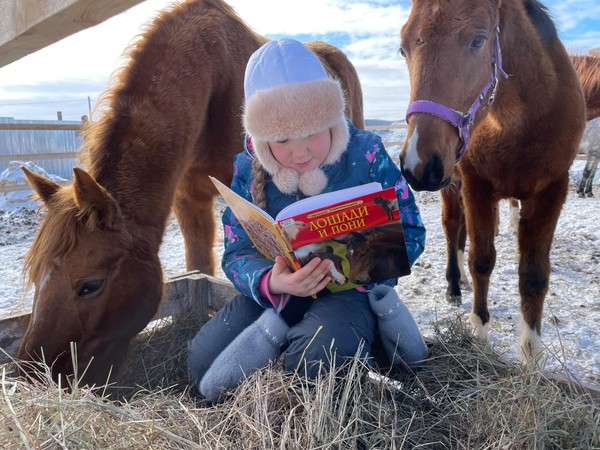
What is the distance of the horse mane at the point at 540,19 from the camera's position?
2602mm

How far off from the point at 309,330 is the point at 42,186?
4.22 ft

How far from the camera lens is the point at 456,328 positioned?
191 cm

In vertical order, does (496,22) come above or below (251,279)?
above

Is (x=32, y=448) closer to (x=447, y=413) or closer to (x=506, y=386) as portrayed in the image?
(x=447, y=413)

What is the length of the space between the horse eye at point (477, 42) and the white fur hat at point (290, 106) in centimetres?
74

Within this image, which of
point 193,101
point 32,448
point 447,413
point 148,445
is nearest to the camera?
point 32,448

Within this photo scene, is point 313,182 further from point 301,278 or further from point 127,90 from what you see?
point 127,90

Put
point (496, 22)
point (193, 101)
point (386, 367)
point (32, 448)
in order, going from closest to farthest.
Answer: point (32, 448)
point (386, 367)
point (496, 22)
point (193, 101)

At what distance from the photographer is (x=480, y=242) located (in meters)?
3.01

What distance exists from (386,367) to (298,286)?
0.58 m

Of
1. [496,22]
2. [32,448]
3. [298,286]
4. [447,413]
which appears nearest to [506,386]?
[447,413]

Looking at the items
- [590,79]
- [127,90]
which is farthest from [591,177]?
[127,90]

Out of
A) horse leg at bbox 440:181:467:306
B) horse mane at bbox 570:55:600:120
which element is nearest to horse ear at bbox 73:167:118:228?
horse leg at bbox 440:181:467:306

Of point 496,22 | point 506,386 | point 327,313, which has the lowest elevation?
point 506,386
